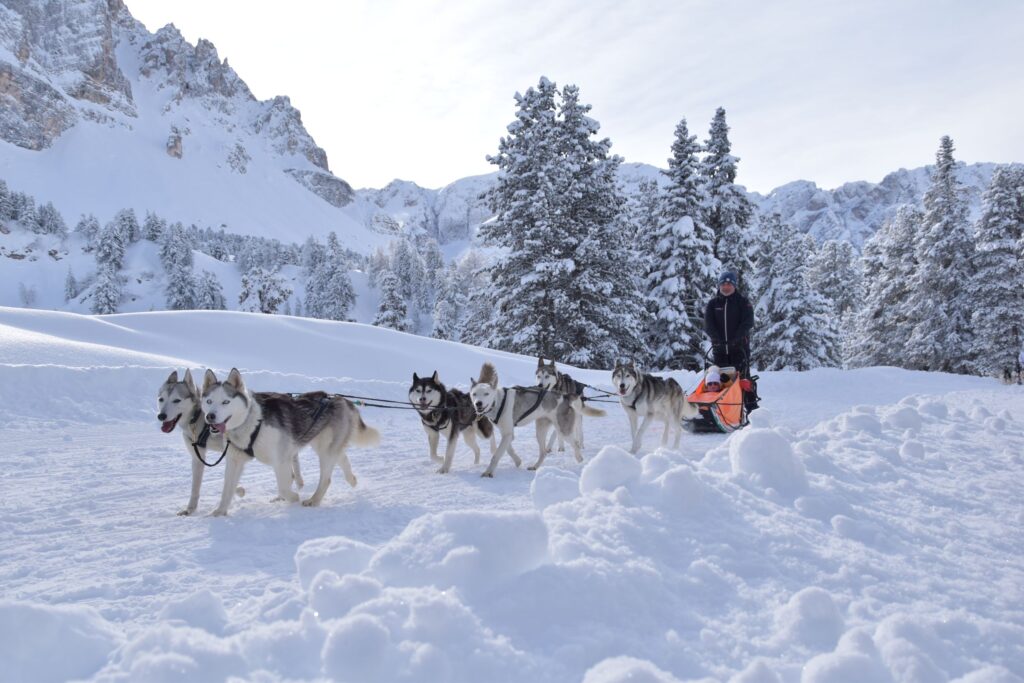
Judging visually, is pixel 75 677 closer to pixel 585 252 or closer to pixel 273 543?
pixel 273 543

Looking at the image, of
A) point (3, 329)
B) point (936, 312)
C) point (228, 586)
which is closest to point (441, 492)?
point (228, 586)

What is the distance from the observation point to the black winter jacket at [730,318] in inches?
335

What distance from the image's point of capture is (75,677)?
2045 mm

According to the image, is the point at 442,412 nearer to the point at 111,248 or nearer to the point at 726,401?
the point at 726,401

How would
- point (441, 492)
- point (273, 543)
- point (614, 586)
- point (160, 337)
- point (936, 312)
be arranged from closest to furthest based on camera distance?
point (614, 586) < point (273, 543) < point (441, 492) < point (160, 337) < point (936, 312)

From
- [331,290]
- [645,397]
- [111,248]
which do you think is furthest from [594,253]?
[111,248]

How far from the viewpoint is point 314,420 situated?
16.6ft

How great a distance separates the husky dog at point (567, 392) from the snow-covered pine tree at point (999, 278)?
27966 millimetres

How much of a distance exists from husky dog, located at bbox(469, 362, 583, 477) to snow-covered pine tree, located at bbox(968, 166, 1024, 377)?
28768 millimetres

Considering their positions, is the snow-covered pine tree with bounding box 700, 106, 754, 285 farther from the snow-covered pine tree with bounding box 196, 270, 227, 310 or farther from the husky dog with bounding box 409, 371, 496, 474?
the snow-covered pine tree with bounding box 196, 270, 227, 310

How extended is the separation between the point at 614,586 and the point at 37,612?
7.23 feet

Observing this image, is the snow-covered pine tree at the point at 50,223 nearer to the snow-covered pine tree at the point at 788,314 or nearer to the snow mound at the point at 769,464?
the snow-covered pine tree at the point at 788,314

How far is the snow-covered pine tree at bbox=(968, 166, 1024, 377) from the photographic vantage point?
27500mm

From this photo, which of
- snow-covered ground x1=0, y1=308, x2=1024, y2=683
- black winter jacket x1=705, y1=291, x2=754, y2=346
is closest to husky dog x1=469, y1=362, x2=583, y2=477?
snow-covered ground x1=0, y1=308, x2=1024, y2=683
